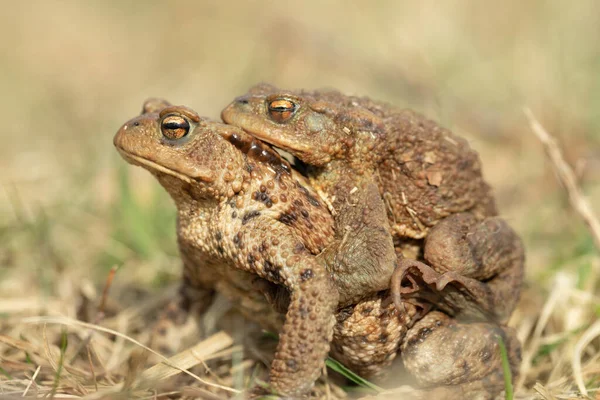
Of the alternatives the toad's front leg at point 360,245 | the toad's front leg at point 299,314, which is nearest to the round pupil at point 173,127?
the toad's front leg at point 299,314

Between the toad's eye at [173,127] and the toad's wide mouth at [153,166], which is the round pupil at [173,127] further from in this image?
the toad's wide mouth at [153,166]

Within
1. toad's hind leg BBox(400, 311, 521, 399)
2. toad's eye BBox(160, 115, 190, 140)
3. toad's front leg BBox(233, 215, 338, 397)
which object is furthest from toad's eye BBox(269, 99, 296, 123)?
toad's hind leg BBox(400, 311, 521, 399)

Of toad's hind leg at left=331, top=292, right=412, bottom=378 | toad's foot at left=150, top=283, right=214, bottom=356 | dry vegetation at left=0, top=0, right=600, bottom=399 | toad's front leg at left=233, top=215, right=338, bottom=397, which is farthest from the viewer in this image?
toad's foot at left=150, top=283, right=214, bottom=356

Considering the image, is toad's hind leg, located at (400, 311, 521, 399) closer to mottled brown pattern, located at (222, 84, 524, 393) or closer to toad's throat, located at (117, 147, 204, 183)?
mottled brown pattern, located at (222, 84, 524, 393)

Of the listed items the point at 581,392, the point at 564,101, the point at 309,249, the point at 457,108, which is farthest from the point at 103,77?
the point at 581,392

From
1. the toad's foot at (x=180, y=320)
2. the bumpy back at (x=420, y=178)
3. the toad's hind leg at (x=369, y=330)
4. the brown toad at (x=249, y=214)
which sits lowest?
the toad's foot at (x=180, y=320)

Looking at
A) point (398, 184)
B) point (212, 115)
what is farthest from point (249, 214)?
point (212, 115)
